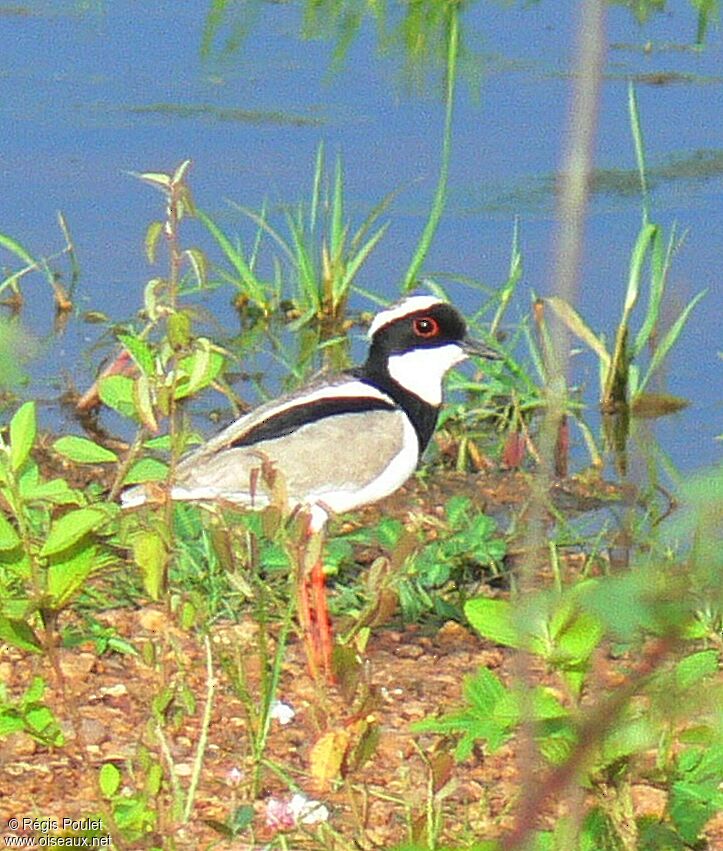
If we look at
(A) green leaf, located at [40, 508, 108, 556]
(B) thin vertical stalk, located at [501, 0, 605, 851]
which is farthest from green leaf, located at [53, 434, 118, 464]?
(B) thin vertical stalk, located at [501, 0, 605, 851]

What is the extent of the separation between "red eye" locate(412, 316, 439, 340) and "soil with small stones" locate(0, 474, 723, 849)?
1073 mm

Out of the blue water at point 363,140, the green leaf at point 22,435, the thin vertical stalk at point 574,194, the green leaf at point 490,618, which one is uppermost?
the thin vertical stalk at point 574,194

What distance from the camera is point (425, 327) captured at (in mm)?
5266

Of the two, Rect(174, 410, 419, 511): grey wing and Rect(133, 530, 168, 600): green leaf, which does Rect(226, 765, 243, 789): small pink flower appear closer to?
Rect(133, 530, 168, 600): green leaf

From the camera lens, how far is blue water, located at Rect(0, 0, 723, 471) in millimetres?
6805

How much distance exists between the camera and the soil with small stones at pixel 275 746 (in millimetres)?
2994

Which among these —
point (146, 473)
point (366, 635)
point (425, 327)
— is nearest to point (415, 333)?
point (425, 327)

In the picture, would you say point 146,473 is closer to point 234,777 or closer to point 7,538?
point 7,538

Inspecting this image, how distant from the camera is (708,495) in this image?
3.62 feet

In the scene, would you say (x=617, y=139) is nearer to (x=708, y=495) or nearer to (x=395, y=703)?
(x=395, y=703)

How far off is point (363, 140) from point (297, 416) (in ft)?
10.3

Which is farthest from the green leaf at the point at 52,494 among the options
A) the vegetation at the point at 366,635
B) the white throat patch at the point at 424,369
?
the white throat patch at the point at 424,369

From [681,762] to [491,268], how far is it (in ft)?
13.4

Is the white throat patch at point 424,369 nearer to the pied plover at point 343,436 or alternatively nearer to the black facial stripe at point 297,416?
the pied plover at point 343,436
